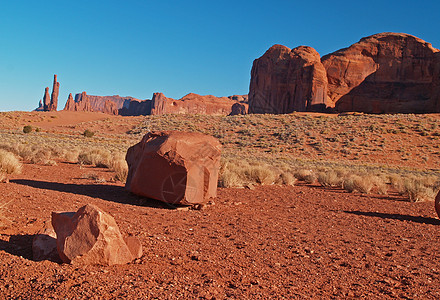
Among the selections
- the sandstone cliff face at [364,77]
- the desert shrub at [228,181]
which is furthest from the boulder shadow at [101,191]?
the sandstone cliff face at [364,77]

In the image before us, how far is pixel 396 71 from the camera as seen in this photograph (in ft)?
238

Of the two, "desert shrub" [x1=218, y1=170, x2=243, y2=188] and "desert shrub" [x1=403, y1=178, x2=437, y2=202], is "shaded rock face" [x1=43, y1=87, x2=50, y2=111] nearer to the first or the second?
"desert shrub" [x1=218, y1=170, x2=243, y2=188]

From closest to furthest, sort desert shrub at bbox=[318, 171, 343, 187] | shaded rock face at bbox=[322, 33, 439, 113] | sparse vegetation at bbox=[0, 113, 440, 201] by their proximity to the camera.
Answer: desert shrub at bbox=[318, 171, 343, 187] → sparse vegetation at bbox=[0, 113, 440, 201] → shaded rock face at bbox=[322, 33, 439, 113]

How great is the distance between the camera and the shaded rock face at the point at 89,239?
12.2 feet

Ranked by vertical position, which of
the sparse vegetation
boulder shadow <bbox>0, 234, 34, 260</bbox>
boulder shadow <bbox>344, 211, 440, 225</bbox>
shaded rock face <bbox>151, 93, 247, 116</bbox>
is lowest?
boulder shadow <bbox>0, 234, 34, 260</bbox>

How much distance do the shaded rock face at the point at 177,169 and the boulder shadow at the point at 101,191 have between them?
0.28 meters

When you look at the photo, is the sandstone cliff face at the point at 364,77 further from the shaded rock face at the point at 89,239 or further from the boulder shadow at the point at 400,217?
the shaded rock face at the point at 89,239

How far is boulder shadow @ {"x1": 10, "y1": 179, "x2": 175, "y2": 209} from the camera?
816 centimetres

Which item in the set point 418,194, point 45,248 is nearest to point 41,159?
point 45,248

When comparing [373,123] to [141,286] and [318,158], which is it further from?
[141,286]

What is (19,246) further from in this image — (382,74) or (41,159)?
(382,74)

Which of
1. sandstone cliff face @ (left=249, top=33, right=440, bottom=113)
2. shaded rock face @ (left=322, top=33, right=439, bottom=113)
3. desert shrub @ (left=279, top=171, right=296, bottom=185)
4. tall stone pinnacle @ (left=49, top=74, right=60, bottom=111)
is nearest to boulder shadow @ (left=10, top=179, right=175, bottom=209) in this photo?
desert shrub @ (left=279, top=171, right=296, bottom=185)

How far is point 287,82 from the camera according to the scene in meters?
77.6

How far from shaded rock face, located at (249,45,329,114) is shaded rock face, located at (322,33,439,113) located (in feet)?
15.5
